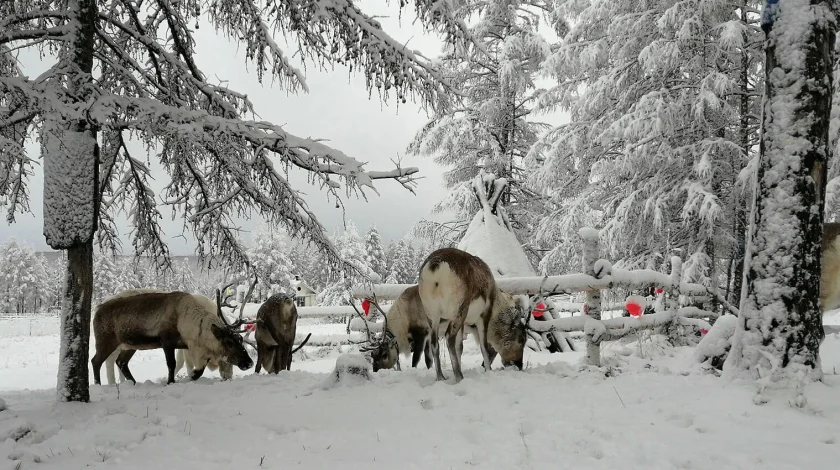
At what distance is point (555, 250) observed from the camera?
44.2 ft

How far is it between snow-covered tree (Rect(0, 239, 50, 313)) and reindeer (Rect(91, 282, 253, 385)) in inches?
2657

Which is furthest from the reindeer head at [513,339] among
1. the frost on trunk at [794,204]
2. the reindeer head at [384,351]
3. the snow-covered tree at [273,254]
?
the snow-covered tree at [273,254]

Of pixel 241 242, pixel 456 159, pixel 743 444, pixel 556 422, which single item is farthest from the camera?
pixel 456 159

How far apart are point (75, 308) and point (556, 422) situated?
4.53 m

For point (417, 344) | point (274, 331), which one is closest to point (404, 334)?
point (417, 344)

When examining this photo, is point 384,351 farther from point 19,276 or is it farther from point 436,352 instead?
point 19,276

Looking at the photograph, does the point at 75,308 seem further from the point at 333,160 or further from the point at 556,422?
the point at 556,422

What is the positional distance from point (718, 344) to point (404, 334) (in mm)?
3942

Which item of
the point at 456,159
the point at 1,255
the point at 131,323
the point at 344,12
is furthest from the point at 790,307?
the point at 1,255

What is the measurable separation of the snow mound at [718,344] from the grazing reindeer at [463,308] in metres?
1.98

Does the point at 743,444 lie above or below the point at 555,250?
below

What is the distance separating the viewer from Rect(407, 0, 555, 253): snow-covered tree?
13.9m

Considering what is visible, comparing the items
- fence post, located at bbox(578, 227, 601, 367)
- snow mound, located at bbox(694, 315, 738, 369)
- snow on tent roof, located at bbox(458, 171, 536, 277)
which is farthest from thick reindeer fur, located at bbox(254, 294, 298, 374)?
snow mound, located at bbox(694, 315, 738, 369)

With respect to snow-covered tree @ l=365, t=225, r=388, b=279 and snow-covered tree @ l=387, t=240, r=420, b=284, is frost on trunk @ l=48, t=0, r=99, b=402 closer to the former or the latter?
snow-covered tree @ l=365, t=225, r=388, b=279
